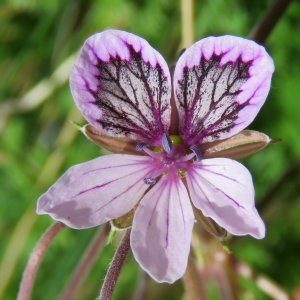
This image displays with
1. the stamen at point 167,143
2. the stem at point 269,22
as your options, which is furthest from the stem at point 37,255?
the stem at point 269,22

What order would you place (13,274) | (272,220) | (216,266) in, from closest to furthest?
1. (216,266)
2. (272,220)
3. (13,274)

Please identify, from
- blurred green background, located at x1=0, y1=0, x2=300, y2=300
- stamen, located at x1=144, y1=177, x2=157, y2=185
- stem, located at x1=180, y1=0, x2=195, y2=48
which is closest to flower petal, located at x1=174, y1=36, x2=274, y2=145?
stamen, located at x1=144, y1=177, x2=157, y2=185

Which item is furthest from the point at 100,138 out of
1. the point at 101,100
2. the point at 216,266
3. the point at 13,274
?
the point at 13,274

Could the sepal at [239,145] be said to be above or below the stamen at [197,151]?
above

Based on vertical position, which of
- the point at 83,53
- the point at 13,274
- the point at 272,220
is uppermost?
the point at 83,53

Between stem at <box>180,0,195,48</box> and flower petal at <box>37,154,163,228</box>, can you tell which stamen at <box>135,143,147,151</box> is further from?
stem at <box>180,0,195,48</box>

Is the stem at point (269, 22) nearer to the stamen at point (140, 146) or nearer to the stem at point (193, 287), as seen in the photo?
the stamen at point (140, 146)

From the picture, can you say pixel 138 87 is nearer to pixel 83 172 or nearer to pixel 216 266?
pixel 83 172

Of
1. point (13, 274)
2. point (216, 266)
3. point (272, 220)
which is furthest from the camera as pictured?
point (13, 274)
